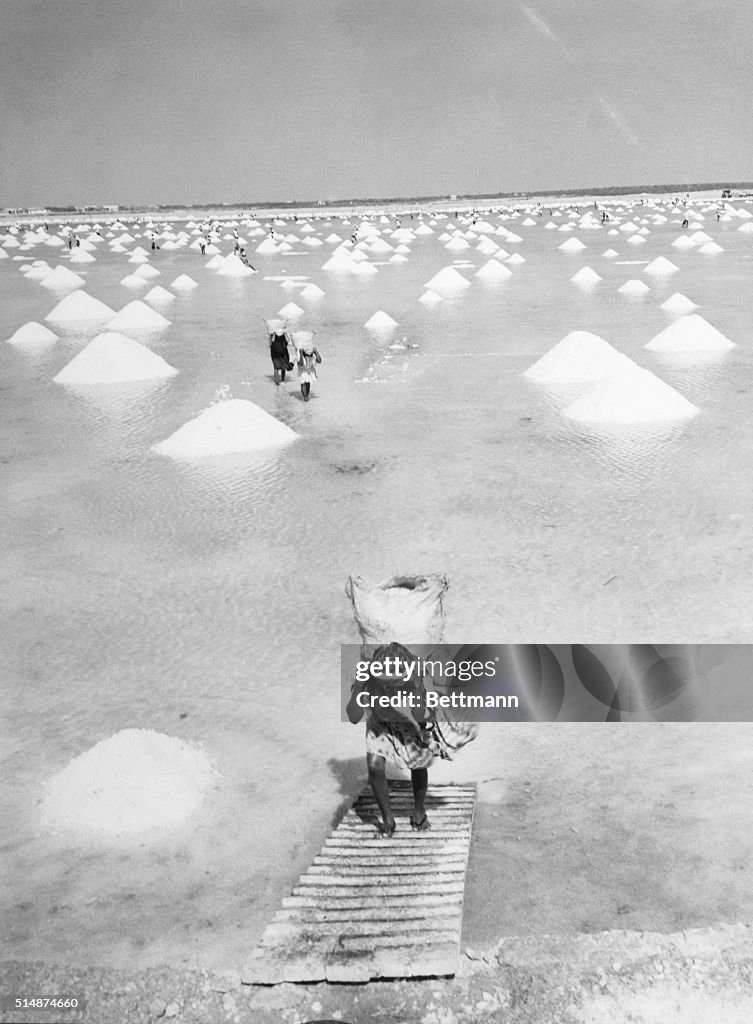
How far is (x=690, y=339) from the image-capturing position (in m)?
13.2

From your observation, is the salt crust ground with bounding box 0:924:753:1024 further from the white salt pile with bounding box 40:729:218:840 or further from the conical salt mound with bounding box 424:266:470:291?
the conical salt mound with bounding box 424:266:470:291

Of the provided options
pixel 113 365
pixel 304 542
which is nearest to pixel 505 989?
pixel 304 542

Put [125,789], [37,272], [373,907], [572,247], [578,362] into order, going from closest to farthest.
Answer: [373,907]
[125,789]
[578,362]
[37,272]
[572,247]

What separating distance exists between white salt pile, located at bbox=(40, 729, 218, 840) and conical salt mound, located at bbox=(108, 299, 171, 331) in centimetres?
1361

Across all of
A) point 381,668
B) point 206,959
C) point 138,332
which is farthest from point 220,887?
point 138,332

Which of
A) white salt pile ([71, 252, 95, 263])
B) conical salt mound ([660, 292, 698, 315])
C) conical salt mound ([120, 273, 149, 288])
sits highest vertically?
white salt pile ([71, 252, 95, 263])

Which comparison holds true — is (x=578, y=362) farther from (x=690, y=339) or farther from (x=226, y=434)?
(x=226, y=434)

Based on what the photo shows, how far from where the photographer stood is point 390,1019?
2814mm

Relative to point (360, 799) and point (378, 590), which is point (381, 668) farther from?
point (360, 799)

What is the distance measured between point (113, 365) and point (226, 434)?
4.19 metres

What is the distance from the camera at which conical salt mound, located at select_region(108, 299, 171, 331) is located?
55.3ft

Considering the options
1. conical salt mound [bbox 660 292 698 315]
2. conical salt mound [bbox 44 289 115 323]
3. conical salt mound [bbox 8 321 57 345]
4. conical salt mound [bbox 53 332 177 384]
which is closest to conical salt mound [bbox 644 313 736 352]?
conical salt mound [bbox 660 292 698 315]

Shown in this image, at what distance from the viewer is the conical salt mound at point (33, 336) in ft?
52.3

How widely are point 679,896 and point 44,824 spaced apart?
234cm
